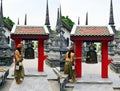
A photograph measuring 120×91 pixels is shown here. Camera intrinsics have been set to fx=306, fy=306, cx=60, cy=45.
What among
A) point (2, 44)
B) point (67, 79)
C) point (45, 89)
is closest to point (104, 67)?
point (67, 79)

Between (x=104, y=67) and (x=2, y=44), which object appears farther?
(x=2, y=44)

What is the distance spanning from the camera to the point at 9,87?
14.7 meters

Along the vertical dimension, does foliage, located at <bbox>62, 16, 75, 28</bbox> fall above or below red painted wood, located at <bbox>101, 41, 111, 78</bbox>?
above

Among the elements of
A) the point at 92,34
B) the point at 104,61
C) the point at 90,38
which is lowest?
the point at 104,61

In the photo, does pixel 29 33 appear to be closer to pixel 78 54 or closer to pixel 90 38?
pixel 78 54

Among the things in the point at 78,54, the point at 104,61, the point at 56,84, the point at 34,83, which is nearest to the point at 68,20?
the point at 104,61

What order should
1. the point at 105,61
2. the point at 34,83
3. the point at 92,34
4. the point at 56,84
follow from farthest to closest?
the point at 105,61 → the point at 92,34 → the point at 56,84 → the point at 34,83

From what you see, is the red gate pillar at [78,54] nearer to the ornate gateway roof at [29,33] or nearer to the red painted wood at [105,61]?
the red painted wood at [105,61]

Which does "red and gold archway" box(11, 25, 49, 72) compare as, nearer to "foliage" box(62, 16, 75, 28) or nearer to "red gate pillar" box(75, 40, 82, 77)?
Result: "red gate pillar" box(75, 40, 82, 77)

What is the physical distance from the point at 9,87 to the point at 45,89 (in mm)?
1774

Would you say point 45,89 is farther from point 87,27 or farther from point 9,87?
point 87,27

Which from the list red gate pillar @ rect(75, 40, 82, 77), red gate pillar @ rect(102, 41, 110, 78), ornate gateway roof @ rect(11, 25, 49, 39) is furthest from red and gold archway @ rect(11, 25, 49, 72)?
red gate pillar @ rect(102, 41, 110, 78)

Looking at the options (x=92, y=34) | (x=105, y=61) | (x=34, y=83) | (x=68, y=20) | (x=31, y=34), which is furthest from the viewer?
(x=68, y=20)

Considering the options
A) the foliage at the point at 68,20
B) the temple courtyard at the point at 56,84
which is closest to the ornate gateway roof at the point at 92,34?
the temple courtyard at the point at 56,84
